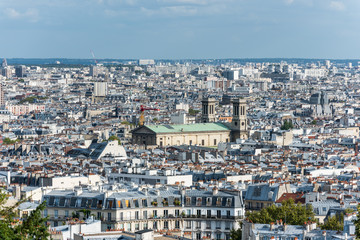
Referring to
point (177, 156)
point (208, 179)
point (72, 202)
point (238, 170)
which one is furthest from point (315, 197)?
point (177, 156)

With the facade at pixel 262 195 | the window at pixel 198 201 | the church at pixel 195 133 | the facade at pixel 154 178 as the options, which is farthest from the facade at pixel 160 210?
the church at pixel 195 133

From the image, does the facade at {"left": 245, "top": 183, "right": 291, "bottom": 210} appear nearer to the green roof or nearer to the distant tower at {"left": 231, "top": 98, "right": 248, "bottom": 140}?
the green roof

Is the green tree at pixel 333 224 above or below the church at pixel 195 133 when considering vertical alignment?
above

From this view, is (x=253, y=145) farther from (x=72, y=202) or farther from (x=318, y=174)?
(x=72, y=202)

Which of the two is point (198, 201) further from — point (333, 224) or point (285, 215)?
point (333, 224)

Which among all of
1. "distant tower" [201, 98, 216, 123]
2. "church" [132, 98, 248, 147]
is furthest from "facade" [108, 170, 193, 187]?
"distant tower" [201, 98, 216, 123]

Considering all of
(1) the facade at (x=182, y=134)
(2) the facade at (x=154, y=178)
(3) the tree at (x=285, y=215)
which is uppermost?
(3) the tree at (x=285, y=215)

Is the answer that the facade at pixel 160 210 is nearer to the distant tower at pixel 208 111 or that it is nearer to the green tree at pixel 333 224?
the green tree at pixel 333 224
